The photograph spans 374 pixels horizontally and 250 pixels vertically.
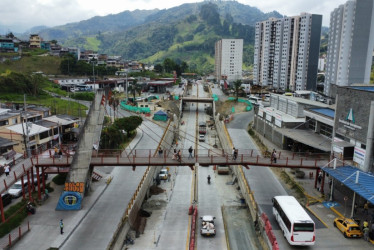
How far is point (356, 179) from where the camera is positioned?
24094mm

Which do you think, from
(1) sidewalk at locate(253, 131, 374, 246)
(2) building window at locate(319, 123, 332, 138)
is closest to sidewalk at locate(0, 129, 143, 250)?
(1) sidewalk at locate(253, 131, 374, 246)

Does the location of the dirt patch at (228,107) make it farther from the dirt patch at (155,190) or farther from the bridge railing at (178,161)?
the bridge railing at (178,161)

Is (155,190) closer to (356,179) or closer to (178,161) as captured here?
(178,161)

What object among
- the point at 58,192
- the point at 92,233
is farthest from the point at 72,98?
the point at 92,233

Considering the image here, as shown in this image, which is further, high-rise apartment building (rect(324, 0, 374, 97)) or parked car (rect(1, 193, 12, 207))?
high-rise apartment building (rect(324, 0, 374, 97))

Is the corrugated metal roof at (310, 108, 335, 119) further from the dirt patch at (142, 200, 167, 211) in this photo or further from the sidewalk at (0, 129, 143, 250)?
the sidewalk at (0, 129, 143, 250)

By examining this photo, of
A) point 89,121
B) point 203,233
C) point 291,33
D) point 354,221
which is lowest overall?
point 203,233

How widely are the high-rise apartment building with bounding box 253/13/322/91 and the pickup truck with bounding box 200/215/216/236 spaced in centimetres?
8798

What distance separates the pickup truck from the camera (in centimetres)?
2486

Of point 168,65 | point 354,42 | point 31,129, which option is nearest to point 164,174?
point 31,129

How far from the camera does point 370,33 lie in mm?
83250

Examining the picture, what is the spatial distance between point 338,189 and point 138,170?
66.1 ft

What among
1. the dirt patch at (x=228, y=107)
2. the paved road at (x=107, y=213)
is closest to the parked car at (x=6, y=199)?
the paved road at (x=107, y=213)

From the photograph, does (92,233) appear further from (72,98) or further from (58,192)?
(72,98)
